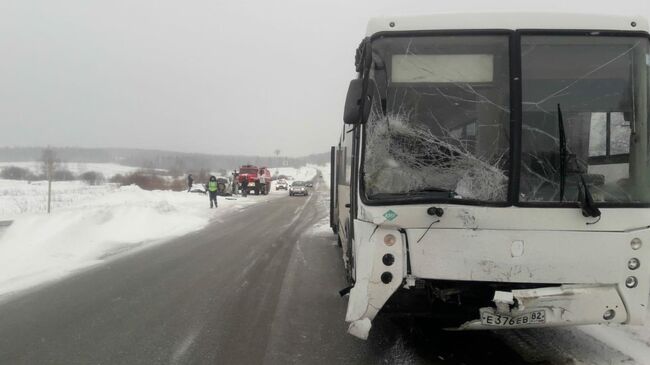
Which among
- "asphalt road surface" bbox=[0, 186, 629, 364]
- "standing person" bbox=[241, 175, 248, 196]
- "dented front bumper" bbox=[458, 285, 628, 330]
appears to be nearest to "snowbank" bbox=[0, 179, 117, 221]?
"standing person" bbox=[241, 175, 248, 196]

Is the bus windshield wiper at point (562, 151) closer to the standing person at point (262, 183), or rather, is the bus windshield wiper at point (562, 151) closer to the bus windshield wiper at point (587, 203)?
the bus windshield wiper at point (587, 203)

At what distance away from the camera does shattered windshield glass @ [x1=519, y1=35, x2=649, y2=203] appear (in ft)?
13.5

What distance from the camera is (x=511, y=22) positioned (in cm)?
427

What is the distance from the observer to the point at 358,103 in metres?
4.27

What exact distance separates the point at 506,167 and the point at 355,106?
4.65 feet

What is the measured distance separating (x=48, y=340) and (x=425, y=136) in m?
4.50

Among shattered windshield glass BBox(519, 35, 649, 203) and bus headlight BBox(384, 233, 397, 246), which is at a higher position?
shattered windshield glass BBox(519, 35, 649, 203)

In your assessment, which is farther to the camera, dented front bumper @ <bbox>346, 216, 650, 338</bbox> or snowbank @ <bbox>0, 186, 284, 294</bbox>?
snowbank @ <bbox>0, 186, 284, 294</bbox>

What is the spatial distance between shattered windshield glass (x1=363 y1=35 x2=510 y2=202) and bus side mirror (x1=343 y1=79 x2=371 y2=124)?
110mm

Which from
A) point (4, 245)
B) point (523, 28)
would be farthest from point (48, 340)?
point (4, 245)

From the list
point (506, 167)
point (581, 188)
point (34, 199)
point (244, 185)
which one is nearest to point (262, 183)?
point (244, 185)

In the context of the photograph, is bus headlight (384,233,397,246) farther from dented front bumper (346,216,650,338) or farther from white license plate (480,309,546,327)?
white license plate (480,309,546,327)

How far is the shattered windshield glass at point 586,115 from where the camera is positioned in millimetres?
4109

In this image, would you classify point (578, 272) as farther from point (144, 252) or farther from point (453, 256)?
point (144, 252)
